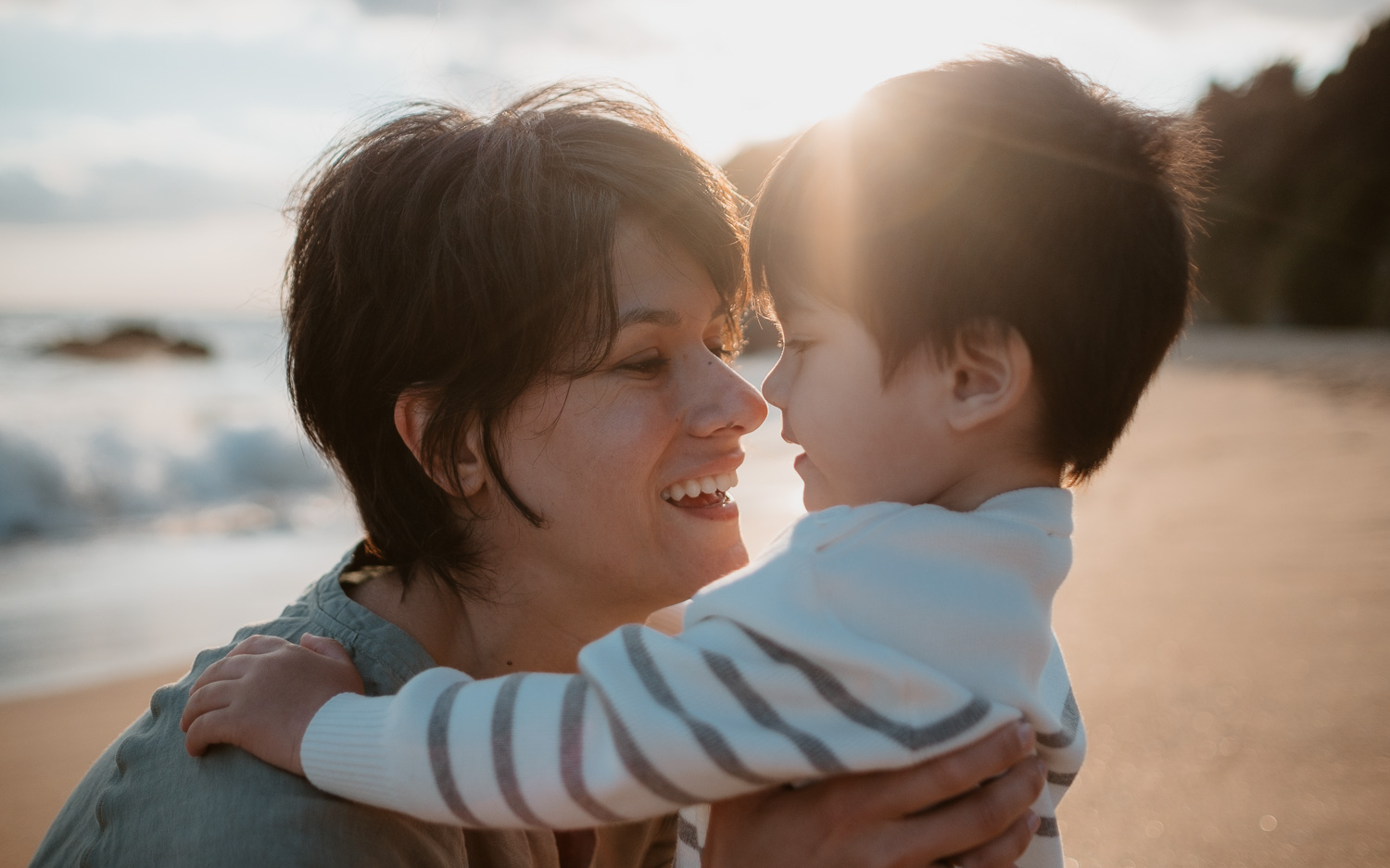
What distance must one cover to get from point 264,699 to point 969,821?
1138 mm

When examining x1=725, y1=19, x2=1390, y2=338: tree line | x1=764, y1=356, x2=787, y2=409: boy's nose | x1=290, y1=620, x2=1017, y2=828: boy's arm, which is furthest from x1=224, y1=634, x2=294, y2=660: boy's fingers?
x1=725, y1=19, x2=1390, y2=338: tree line

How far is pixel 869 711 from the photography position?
1.31 meters

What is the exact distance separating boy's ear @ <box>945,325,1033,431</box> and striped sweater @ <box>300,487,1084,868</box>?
191mm

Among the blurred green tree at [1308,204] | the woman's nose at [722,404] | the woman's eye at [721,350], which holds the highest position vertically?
the woman's eye at [721,350]

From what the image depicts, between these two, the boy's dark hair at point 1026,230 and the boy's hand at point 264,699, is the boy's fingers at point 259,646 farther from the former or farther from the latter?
the boy's dark hair at point 1026,230

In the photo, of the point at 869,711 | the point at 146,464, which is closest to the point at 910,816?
the point at 869,711

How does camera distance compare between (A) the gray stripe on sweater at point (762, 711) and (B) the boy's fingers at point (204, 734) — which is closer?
(A) the gray stripe on sweater at point (762, 711)

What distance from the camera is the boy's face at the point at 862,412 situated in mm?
1596

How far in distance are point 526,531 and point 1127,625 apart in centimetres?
392

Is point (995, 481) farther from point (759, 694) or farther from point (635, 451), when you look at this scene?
point (635, 451)

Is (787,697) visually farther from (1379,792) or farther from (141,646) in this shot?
(141,646)

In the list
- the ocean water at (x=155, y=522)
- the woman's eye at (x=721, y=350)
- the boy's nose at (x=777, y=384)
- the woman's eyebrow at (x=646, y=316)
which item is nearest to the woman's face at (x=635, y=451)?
the woman's eyebrow at (x=646, y=316)

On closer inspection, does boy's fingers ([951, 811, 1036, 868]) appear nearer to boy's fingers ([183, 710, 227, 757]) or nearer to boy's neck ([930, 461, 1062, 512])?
boy's neck ([930, 461, 1062, 512])

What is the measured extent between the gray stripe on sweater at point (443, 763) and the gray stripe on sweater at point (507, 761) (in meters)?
0.07
